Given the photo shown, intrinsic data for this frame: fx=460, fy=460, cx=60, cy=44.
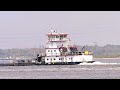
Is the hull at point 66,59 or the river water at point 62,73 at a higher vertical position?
the hull at point 66,59

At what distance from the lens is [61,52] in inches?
1987

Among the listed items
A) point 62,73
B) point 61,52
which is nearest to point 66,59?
point 61,52

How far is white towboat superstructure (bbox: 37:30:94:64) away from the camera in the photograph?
50406 mm

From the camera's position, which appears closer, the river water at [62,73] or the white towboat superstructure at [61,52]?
the river water at [62,73]

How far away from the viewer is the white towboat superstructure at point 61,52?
50.4 m

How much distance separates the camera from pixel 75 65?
51.4m

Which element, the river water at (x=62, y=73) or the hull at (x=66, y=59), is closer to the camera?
the river water at (x=62, y=73)

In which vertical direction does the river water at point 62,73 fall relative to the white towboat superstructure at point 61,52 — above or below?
below

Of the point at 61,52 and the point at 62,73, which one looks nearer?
the point at 62,73

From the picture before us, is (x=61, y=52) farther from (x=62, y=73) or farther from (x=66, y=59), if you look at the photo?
(x=62, y=73)

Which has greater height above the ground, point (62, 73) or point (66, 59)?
point (66, 59)
